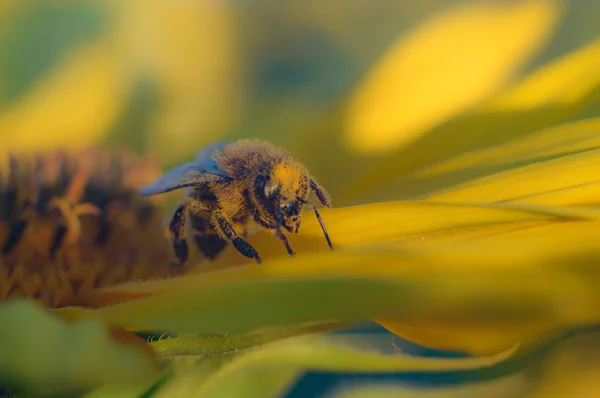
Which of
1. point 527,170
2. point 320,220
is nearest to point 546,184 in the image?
point 527,170

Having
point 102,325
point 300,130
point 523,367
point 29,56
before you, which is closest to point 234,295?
point 102,325

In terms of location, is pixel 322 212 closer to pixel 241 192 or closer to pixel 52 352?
pixel 241 192

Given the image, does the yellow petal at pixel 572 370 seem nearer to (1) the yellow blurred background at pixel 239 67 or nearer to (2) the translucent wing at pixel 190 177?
(2) the translucent wing at pixel 190 177

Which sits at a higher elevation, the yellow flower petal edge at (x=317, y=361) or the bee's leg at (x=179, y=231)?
the bee's leg at (x=179, y=231)

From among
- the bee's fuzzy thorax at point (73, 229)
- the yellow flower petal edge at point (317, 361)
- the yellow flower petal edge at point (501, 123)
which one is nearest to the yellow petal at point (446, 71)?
the yellow flower petal edge at point (501, 123)

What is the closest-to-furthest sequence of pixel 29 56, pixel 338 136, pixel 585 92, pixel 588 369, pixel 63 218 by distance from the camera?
pixel 588 369
pixel 585 92
pixel 63 218
pixel 338 136
pixel 29 56

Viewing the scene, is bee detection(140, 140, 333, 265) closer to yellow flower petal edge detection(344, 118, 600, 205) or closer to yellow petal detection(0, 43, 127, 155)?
yellow flower petal edge detection(344, 118, 600, 205)

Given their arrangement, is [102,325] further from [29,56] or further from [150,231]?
[29,56]
